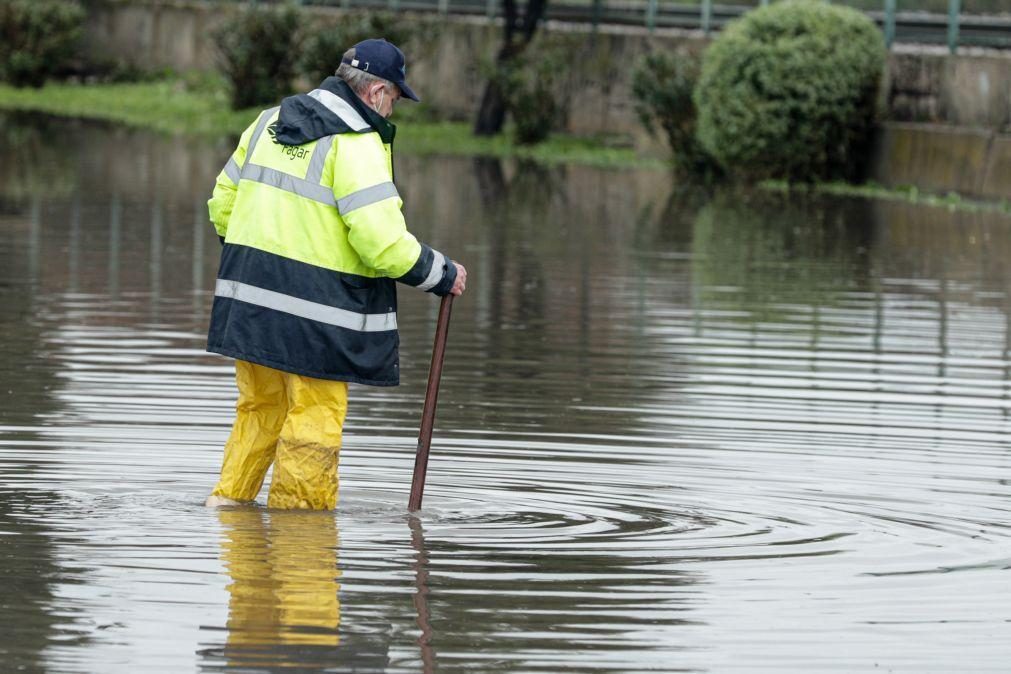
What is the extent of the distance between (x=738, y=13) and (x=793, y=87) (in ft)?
17.5

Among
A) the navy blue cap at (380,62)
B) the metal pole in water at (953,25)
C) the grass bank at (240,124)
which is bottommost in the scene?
the grass bank at (240,124)

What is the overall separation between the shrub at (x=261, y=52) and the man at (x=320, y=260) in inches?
1082

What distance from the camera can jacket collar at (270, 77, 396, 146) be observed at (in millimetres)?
6855

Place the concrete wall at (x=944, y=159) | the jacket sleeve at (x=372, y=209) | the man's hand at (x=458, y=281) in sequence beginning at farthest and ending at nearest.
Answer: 1. the concrete wall at (x=944, y=159)
2. the man's hand at (x=458, y=281)
3. the jacket sleeve at (x=372, y=209)

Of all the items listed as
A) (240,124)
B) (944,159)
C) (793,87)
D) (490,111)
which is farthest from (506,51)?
(944,159)

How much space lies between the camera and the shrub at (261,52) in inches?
1351

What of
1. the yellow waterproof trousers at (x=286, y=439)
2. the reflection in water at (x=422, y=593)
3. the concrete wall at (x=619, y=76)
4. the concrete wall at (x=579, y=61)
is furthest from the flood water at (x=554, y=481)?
the concrete wall at (x=579, y=61)

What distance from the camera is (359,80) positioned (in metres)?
6.98

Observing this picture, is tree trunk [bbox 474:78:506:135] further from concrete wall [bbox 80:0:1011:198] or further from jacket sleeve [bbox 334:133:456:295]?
jacket sleeve [bbox 334:133:456:295]

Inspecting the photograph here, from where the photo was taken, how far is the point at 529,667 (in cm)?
539

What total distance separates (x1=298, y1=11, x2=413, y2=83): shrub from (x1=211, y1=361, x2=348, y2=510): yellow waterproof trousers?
2520 cm

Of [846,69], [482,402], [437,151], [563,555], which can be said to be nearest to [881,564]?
[563,555]

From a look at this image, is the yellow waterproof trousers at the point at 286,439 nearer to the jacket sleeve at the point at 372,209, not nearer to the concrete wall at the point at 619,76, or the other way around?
the jacket sleeve at the point at 372,209

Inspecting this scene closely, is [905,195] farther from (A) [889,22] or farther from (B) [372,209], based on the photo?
(B) [372,209]
